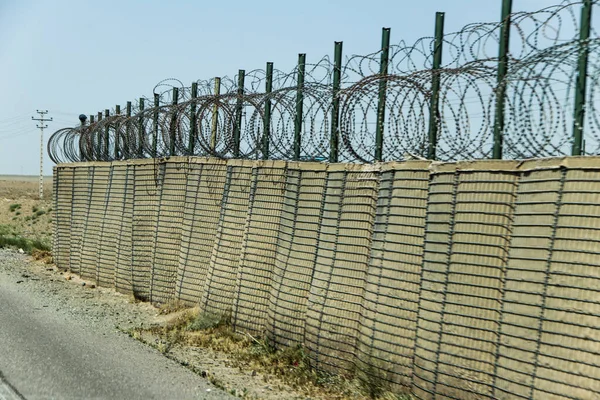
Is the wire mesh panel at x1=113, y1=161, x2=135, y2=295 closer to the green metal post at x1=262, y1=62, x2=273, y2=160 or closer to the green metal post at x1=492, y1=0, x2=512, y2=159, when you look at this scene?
the green metal post at x1=262, y1=62, x2=273, y2=160

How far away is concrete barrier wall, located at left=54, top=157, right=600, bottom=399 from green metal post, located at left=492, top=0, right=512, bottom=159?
0.47 meters

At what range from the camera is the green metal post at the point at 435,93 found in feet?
25.1

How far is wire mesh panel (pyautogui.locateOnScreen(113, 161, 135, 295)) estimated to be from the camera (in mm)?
14016

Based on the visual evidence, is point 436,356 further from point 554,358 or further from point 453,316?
point 554,358

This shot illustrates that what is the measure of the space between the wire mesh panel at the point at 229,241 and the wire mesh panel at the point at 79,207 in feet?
21.7

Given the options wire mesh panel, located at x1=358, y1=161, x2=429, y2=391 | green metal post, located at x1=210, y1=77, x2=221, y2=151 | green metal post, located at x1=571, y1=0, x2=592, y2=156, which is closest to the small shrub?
green metal post, located at x1=210, y1=77, x2=221, y2=151

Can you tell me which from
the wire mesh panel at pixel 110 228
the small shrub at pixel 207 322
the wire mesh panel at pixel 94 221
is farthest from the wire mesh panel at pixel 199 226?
the wire mesh panel at pixel 94 221

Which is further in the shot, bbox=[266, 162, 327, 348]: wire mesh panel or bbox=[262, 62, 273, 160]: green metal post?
bbox=[262, 62, 273, 160]: green metal post

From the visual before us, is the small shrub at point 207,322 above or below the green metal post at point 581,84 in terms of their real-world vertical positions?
below

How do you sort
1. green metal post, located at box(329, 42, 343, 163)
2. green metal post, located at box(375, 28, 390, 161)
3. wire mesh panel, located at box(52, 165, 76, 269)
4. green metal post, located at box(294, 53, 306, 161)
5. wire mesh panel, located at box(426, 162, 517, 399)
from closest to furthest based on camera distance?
wire mesh panel, located at box(426, 162, 517, 399)
green metal post, located at box(375, 28, 390, 161)
green metal post, located at box(329, 42, 343, 163)
green metal post, located at box(294, 53, 306, 161)
wire mesh panel, located at box(52, 165, 76, 269)

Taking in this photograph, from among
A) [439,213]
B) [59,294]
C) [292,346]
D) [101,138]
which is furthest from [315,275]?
[101,138]

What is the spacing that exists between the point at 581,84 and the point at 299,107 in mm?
4531

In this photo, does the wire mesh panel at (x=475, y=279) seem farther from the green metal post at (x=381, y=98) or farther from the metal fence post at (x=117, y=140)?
the metal fence post at (x=117, y=140)

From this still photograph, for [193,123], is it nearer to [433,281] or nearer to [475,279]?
[433,281]
